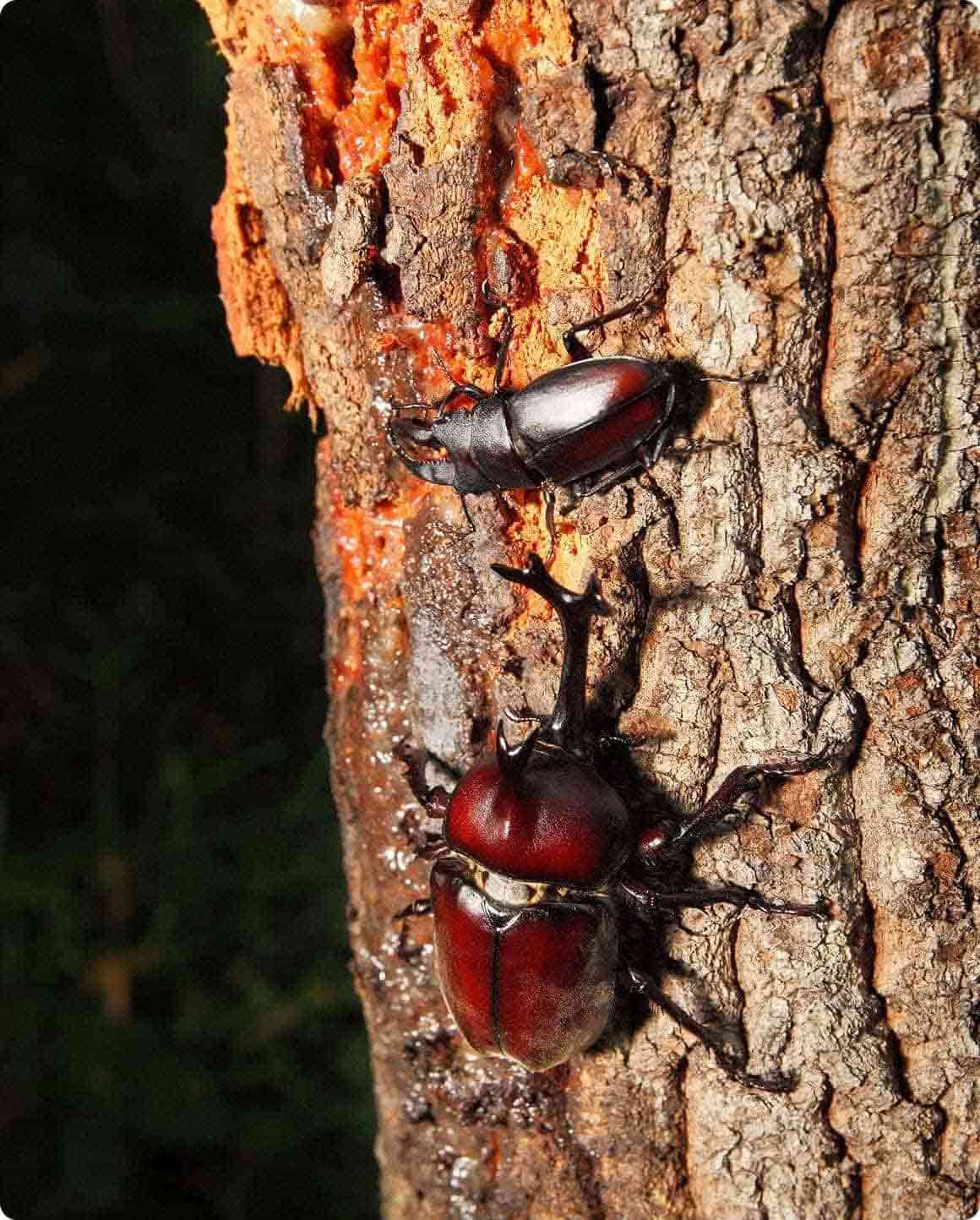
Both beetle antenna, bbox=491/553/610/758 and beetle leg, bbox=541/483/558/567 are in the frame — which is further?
beetle leg, bbox=541/483/558/567

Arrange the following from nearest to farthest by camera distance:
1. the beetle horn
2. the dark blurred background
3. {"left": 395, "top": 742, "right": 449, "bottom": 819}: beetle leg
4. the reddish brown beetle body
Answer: the reddish brown beetle body, the beetle horn, {"left": 395, "top": 742, "right": 449, "bottom": 819}: beetle leg, the dark blurred background

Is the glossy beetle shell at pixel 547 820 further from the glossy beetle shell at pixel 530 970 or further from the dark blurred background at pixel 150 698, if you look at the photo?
the dark blurred background at pixel 150 698

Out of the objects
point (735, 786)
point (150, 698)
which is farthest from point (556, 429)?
point (150, 698)

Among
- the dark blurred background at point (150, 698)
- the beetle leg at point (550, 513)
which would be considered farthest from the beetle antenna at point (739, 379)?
the dark blurred background at point (150, 698)

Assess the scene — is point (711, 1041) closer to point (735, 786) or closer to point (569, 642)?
point (735, 786)

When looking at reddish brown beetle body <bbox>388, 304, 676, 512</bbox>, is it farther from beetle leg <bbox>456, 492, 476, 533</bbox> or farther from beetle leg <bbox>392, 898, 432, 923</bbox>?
beetle leg <bbox>392, 898, 432, 923</bbox>

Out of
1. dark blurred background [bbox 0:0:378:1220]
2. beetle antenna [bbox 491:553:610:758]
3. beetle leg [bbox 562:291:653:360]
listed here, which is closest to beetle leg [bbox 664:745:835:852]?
beetle antenna [bbox 491:553:610:758]

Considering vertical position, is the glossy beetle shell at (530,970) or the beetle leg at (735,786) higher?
the beetle leg at (735,786)

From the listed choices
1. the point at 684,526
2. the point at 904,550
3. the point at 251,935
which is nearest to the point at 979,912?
the point at 904,550

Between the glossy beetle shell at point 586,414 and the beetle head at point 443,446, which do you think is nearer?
the glossy beetle shell at point 586,414
